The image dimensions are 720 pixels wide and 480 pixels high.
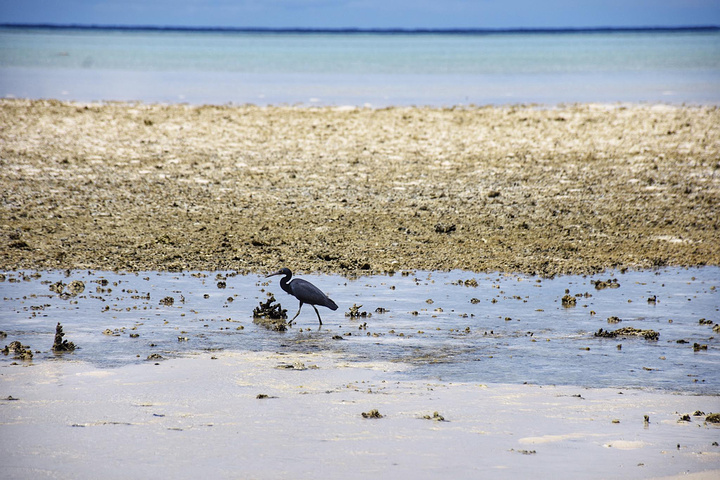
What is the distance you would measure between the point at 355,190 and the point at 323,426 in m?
8.81

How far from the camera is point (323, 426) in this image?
20.6ft

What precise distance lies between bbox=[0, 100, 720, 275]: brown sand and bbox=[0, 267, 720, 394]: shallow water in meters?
0.68

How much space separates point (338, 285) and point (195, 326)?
225 centimetres

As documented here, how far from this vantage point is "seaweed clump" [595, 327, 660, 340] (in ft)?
28.2

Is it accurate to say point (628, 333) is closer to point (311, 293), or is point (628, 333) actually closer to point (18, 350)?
point (311, 293)

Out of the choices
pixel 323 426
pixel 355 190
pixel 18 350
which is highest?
pixel 355 190

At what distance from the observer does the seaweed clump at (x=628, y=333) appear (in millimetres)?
8586

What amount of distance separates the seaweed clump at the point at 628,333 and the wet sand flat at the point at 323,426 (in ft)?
5.21

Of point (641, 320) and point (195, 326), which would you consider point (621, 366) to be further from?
point (195, 326)

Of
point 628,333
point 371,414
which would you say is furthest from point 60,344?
point 628,333

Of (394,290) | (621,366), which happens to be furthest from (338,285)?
(621,366)

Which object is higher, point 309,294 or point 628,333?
point 309,294

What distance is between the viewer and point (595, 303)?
9836 millimetres

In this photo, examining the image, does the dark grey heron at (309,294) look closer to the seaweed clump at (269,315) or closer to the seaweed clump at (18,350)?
the seaweed clump at (269,315)
